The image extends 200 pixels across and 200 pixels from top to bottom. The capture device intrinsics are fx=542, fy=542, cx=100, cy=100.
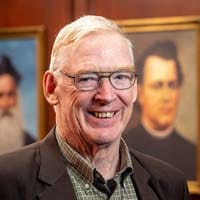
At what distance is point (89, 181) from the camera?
4.97 feet

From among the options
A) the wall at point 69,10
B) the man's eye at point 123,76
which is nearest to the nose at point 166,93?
the wall at point 69,10

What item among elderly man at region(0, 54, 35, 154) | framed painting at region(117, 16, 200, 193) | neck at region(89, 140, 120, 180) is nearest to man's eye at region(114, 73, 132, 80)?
neck at region(89, 140, 120, 180)

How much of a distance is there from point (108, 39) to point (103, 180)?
1.29 ft

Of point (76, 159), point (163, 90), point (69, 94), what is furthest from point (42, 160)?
point (163, 90)

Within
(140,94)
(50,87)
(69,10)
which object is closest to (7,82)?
(69,10)

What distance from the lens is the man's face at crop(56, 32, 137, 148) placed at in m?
1.46

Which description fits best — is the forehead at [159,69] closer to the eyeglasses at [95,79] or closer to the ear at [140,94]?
the ear at [140,94]

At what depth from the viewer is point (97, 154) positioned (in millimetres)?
1544

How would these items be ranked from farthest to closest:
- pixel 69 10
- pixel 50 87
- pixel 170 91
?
pixel 69 10, pixel 170 91, pixel 50 87

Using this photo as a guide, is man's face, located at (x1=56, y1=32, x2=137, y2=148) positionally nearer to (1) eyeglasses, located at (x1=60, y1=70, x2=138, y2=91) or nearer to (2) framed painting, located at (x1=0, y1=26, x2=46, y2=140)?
(1) eyeglasses, located at (x1=60, y1=70, x2=138, y2=91)

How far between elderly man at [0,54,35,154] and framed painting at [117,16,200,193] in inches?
25.6

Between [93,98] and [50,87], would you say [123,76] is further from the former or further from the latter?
[50,87]

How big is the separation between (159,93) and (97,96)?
114cm

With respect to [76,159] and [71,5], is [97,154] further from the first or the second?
[71,5]
